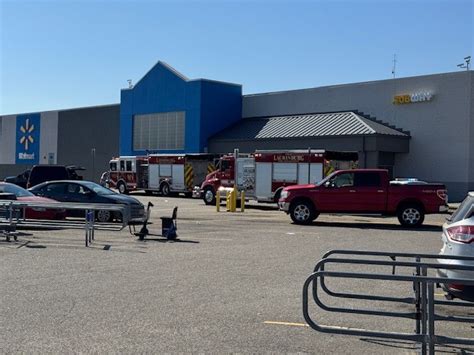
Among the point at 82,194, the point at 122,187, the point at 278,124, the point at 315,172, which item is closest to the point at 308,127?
the point at 278,124

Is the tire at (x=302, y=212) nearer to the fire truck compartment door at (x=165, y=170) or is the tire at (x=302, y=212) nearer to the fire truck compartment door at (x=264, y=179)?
the fire truck compartment door at (x=264, y=179)

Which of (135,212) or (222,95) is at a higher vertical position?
(222,95)

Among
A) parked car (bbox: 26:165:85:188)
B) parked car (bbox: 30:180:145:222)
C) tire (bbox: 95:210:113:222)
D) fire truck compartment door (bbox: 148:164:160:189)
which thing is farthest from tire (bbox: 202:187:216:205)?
tire (bbox: 95:210:113:222)

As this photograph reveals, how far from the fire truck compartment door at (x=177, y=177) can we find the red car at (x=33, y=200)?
20.4 metres

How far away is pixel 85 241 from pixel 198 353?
892 centimetres

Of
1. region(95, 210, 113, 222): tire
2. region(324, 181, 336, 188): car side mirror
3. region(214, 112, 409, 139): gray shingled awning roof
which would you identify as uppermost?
region(214, 112, 409, 139): gray shingled awning roof

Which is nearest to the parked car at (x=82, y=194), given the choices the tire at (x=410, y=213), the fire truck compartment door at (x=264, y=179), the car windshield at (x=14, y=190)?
the car windshield at (x=14, y=190)

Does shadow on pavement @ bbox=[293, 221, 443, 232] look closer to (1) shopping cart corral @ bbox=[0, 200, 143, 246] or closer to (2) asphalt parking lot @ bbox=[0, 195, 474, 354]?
(2) asphalt parking lot @ bbox=[0, 195, 474, 354]

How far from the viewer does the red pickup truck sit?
20.3m

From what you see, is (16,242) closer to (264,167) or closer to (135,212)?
(135,212)

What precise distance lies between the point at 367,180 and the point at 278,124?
78.8 ft

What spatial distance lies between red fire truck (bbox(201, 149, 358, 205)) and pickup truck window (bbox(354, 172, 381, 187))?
24.0 feet

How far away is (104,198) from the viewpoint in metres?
18.9

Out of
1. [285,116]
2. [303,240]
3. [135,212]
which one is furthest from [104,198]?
[285,116]
